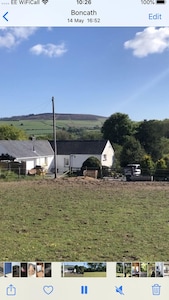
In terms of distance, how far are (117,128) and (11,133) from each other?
1.28 feet

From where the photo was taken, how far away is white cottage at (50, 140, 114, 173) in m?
1.24

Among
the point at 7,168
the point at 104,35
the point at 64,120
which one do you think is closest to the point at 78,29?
the point at 104,35

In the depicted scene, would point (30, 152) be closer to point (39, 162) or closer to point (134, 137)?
point (39, 162)

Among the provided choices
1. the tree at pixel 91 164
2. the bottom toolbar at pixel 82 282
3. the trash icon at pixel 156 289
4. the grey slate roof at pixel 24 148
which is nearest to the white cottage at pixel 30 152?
the grey slate roof at pixel 24 148

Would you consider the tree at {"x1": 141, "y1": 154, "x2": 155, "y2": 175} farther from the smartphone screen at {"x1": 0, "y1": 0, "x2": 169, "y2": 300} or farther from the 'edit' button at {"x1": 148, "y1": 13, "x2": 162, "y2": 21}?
the 'edit' button at {"x1": 148, "y1": 13, "x2": 162, "y2": 21}

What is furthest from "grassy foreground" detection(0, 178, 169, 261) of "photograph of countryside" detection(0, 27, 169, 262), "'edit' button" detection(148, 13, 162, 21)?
"'edit' button" detection(148, 13, 162, 21)

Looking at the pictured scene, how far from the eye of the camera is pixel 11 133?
4.10ft

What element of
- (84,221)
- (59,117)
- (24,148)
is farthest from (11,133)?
(84,221)

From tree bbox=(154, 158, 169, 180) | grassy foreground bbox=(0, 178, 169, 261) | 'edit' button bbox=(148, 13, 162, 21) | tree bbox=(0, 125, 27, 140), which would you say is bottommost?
grassy foreground bbox=(0, 178, 169, 261)

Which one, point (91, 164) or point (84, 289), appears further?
point (91, 164)

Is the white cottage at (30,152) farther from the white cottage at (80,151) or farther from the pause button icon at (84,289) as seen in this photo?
the pause button icon at (84,289)

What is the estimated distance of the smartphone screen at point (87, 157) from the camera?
110 centimetres

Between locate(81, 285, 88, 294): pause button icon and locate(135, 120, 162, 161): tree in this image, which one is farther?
locate(135, 120, 162, 161): tree

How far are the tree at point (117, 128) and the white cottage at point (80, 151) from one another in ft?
0.10
